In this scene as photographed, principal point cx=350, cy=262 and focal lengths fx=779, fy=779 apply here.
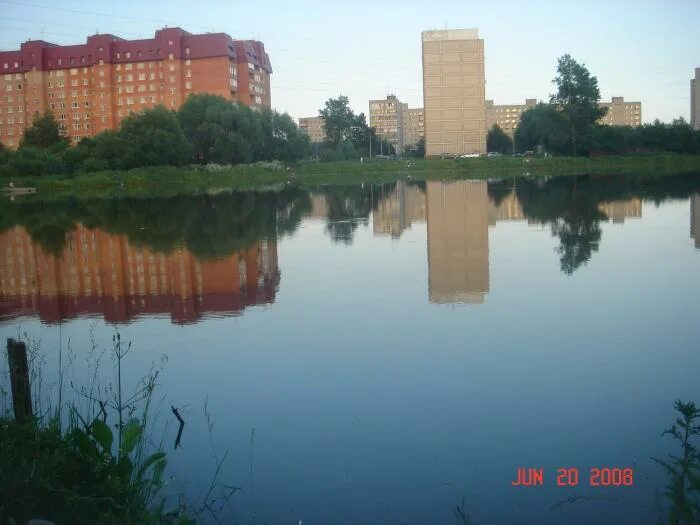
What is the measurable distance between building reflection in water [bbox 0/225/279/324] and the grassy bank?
1490 inches

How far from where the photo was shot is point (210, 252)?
712 inches

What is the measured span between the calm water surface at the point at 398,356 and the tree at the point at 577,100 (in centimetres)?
5919

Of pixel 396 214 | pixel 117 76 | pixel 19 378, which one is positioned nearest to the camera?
pixel 19 378

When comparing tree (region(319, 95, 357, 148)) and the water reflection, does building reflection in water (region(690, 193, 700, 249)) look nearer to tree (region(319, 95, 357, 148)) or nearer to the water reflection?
the water reflection

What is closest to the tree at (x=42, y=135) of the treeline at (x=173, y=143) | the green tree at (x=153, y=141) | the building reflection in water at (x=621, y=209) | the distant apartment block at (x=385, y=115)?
the treeline at (x=173, y=143)

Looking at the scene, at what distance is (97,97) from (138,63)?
7381mm

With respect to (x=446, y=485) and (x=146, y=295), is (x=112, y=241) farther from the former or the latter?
(x=446, y=485)

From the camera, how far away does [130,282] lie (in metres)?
14.3

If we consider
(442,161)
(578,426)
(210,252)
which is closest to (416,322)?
(578,426)

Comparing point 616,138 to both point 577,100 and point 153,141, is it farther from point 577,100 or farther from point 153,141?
point 153,141

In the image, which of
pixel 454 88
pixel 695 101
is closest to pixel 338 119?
pixel 454 88

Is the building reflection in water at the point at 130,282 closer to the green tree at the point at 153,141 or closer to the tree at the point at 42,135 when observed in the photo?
the green tree at the point at 153,141

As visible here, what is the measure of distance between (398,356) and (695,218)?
1713 cm

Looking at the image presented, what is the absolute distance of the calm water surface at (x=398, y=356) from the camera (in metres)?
5.45
